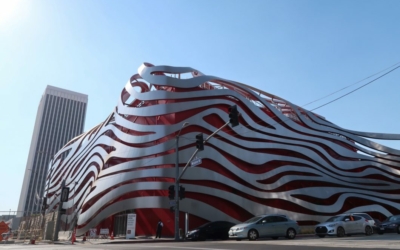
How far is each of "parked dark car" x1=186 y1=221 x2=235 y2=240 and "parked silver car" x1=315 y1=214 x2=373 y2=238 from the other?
24.3 feet

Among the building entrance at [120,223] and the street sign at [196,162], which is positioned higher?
the street sign at [196,162]

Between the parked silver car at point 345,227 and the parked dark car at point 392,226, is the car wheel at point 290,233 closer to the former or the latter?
the parked silver car at point 345,227

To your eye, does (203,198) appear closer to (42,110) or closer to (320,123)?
(320,123)

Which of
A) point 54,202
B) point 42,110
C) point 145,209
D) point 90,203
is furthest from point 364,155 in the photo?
point 42,110

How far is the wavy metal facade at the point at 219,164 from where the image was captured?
32.8 m

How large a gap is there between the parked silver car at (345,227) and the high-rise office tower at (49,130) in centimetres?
10923

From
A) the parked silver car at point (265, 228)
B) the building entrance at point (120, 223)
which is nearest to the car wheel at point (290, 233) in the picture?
the parked silver car at point (265, 228)

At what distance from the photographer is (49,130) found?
125 meters

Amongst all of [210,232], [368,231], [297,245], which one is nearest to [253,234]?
[210,232]

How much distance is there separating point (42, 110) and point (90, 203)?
104 m

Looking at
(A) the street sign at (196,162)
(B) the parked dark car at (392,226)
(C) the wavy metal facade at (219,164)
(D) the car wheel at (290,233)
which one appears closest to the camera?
(D) the car wheel at (290,233)

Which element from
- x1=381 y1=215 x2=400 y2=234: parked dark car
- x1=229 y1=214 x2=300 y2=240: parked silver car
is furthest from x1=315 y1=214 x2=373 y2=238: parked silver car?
x1=381 y1=215 x2=400 y2=234: parked dark car

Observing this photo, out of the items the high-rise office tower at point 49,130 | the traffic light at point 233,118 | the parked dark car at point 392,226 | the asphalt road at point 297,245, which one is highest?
the high-rise office tower at point 49,130

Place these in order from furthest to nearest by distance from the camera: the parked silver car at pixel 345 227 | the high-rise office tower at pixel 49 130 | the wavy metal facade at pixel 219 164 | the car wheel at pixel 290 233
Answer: the high-rise office tower at pixel 49 130 → the wavy metal facade at pixel 219 164 → the car wheel at pixel 290 233 → the parked silver car at pixel 345 227
